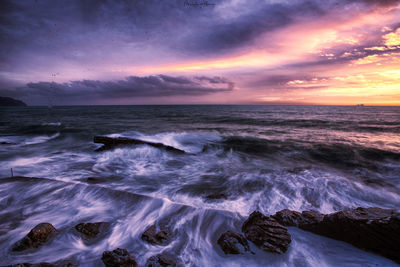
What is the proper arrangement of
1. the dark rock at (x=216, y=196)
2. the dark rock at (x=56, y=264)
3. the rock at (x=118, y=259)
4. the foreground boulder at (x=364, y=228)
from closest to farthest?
1. the dark rock at (x=56, y=264)
2. the rock at (x=118, y=259)
3. the foreground boulder at (x=364, y=228)
4. the dark rock at (x=216, y=196)

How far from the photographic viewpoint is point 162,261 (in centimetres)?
251

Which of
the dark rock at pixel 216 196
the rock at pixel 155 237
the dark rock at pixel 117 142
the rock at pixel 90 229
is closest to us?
the rock at pixel 155 237

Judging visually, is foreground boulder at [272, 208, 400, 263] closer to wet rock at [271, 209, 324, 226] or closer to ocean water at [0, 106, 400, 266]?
wet rock at [271, 209, 324, 226]

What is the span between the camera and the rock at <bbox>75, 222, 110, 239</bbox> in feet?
10.3

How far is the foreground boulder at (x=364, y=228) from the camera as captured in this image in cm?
250

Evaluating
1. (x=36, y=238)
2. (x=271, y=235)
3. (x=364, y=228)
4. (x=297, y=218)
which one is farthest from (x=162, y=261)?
(x=364, y=228)

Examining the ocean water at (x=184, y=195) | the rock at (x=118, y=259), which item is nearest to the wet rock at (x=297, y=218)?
the ocean water at (x=184, y=195)

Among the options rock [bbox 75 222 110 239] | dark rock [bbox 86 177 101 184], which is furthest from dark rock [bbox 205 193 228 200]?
dark rock [bbox 86 177 101 184]

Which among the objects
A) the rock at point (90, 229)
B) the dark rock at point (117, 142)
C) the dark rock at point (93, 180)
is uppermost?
the dark rock at point (117, 142)

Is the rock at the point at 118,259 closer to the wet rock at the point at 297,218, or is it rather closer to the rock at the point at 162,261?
the rock at the point at 162,261

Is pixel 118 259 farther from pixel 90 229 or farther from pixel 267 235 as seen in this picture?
pixel 267 235

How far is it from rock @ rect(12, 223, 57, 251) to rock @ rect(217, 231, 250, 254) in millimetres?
2795

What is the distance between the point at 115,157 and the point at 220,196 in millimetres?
5662

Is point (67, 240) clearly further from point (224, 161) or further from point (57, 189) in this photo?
point (224, 161)
